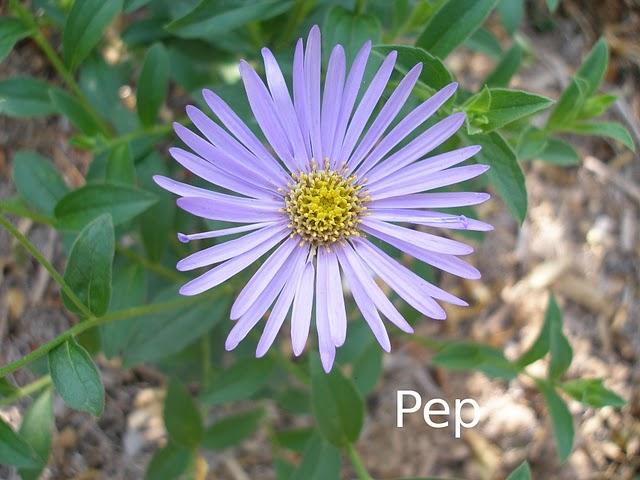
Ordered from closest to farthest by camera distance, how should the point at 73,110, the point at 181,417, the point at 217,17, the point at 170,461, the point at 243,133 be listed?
the point at 243,133 → the point at 217,17 → the point at 73,110 → the point at 181,417 → the point at 170,461

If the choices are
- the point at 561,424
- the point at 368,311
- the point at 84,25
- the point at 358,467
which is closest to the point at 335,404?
the point at 358,467

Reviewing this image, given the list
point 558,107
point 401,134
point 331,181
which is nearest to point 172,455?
point 331,181

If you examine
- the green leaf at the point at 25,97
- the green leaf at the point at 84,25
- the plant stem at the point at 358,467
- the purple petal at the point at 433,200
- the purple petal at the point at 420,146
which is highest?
the green leaf at the point at 25,97

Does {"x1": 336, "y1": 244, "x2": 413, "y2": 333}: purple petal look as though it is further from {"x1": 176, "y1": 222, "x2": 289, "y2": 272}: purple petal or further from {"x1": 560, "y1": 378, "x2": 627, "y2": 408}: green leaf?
{"x1": 560, "y1": 378, "x2": 627, "y2": 408}: green leaf

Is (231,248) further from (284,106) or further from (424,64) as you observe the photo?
(424,64)

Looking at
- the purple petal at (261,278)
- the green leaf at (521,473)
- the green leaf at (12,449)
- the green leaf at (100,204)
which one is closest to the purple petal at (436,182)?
the purple petal at (261,278)

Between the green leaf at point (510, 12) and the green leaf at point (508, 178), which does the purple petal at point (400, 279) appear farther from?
the green leaf at point (510, 12)

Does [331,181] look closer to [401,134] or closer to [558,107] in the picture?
[401,134]
